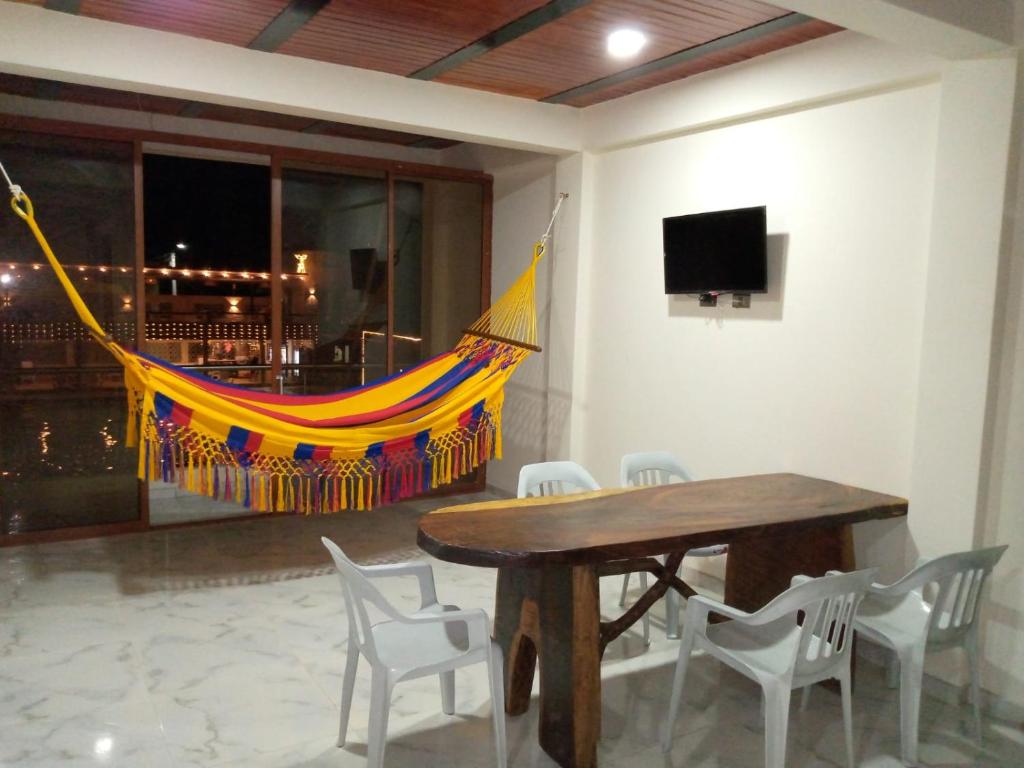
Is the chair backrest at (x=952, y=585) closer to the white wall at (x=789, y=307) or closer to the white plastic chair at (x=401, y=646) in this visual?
the white wall at (x=789, y=307)

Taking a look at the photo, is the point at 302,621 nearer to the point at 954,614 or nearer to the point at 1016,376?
the point at 954,614

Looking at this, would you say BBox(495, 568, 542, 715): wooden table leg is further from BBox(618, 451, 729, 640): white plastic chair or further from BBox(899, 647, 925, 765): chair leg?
BBox(899, 647, 925, 765): chair leg

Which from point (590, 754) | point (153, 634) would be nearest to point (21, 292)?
point (153, 634)

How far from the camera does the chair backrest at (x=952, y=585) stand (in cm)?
199

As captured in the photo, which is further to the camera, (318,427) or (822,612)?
(318,427)

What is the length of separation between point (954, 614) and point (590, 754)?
1056mm

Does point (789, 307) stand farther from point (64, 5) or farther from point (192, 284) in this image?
point (192, 284)

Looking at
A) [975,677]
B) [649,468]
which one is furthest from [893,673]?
[649,468]

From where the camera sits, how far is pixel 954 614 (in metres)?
2.10

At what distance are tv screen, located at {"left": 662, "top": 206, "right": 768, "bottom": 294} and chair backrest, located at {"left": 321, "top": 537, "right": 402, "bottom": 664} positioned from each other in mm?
1937

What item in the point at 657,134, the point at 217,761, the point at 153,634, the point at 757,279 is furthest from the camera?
the point at 657,134

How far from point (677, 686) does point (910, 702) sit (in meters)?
0.62

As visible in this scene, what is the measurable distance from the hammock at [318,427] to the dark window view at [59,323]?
24cm

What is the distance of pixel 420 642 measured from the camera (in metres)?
1.97
